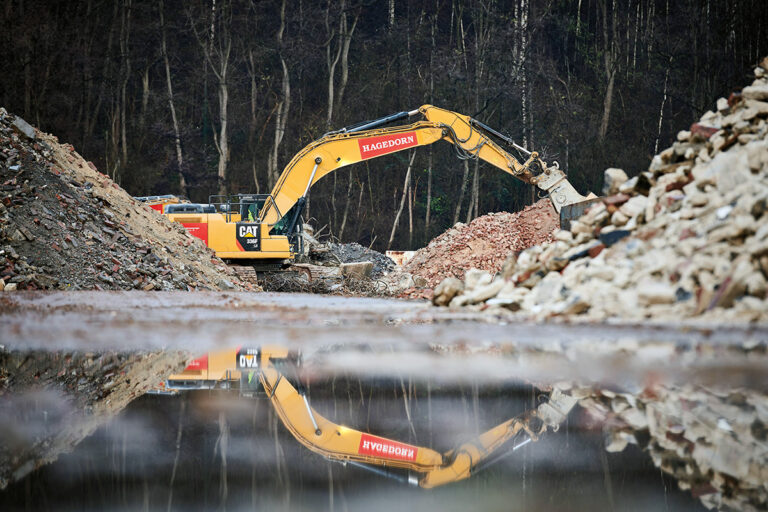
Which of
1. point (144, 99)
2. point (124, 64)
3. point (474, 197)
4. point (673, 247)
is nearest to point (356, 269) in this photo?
point (673, 247)

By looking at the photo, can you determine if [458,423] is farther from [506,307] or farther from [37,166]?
[37,166]

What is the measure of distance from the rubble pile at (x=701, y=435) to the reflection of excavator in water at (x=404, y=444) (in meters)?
0.26

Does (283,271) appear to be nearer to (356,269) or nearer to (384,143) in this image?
(356,269)

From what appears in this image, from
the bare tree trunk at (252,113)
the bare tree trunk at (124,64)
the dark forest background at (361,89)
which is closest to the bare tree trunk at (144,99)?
the dark forest background at (361,89)

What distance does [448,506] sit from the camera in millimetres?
2391

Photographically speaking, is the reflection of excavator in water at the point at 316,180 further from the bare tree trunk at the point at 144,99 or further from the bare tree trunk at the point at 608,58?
the bare tree trunk at the point at 144,99

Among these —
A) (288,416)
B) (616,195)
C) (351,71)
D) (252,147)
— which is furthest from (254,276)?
(351,71)

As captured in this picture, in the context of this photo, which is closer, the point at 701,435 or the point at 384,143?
the point at 701,435

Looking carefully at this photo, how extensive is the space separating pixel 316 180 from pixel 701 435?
13.9 m

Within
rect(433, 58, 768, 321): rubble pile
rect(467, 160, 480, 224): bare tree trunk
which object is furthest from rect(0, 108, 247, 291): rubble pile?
rect(467, 160, 480, 224): bare tree trunk

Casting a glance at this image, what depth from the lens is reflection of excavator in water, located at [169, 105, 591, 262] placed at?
15.9m

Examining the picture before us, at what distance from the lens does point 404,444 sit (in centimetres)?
298

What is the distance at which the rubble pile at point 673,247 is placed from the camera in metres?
5.83

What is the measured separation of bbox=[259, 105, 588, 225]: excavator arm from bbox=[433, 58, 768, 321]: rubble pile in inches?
310
